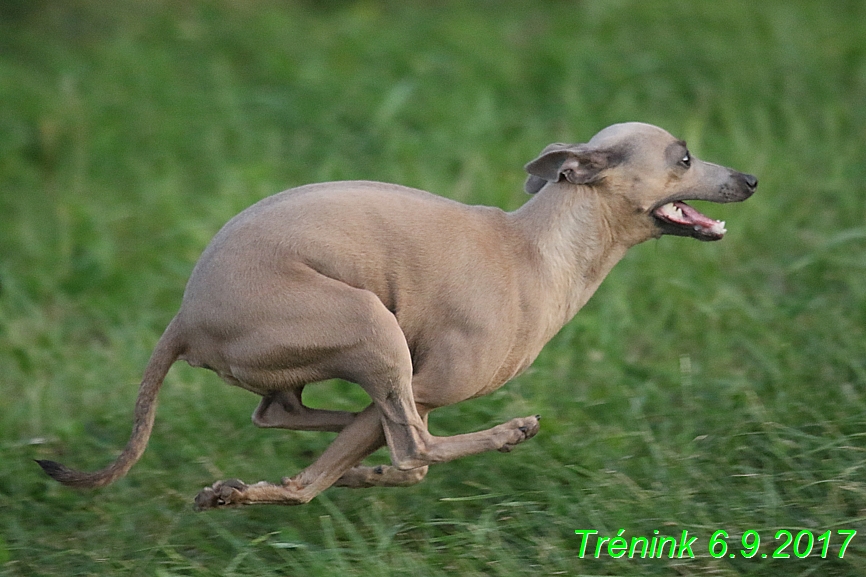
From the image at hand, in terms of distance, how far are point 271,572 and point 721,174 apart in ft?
7.45

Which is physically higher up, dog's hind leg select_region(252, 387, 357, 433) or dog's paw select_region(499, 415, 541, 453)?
dog's paw select_region(499, 415, 541, 453)

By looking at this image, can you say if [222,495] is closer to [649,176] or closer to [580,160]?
[580,160]

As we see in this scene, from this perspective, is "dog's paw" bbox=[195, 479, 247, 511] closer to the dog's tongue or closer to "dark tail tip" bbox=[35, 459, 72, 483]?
"dark tail tip" bbox=[35, 459, 72, 483]

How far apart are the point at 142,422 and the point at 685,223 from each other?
2.17m

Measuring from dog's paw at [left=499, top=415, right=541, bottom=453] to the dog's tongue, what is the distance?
3.07 feet

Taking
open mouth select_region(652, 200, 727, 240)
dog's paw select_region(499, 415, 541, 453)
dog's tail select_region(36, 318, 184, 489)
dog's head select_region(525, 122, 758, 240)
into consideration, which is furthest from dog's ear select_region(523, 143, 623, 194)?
dog's tail select_region(36, 318, 184, 489)

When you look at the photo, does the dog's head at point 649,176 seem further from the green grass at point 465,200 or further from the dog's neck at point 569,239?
the green grass at point 465,200

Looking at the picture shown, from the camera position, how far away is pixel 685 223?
4516mm

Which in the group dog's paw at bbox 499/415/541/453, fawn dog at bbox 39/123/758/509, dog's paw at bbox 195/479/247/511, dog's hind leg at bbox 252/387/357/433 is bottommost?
dog's paw at bbox 195/479/247/511

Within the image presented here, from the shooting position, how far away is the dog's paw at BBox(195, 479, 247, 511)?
4191mm

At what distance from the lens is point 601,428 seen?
5.09m

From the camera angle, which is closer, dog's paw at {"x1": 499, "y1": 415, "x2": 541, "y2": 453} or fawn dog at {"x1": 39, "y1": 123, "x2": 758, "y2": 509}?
fawn dog at {"x1": 39, "y1": 123, "x2": 758, "y2": 509}

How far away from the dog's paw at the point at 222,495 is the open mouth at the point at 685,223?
1860 mm

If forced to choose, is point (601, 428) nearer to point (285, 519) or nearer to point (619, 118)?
point (285, 519)
